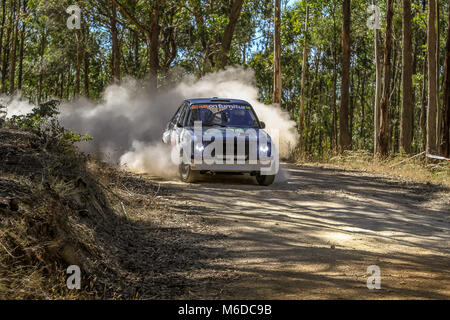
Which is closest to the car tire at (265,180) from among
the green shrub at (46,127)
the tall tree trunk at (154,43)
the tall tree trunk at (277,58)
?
the green shrub at (46,127)

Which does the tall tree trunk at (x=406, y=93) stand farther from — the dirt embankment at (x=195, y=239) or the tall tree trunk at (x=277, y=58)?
the dirt embankment at (x=195, y=239)

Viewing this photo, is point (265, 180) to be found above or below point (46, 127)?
below

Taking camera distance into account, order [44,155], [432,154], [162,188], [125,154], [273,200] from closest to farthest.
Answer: [44,155]
[273,200]
[162,188]
[125,154]
[432,154]

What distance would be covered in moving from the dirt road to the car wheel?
8.8 inches

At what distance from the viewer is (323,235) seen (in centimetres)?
777

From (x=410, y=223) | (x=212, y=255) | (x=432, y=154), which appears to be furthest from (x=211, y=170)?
(x=432, y=154)

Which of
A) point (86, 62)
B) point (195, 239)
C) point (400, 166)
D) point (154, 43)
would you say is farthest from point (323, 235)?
point (86, 62)

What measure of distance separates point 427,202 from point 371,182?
2.60 m

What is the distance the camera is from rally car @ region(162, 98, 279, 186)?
11.5 metres

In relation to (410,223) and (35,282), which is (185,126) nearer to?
(410,223)

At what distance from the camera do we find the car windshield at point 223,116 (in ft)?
40.9

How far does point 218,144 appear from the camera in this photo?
453 inches

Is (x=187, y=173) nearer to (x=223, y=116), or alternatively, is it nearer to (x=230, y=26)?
(x=223, y=116)

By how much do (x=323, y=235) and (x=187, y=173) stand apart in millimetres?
4837
